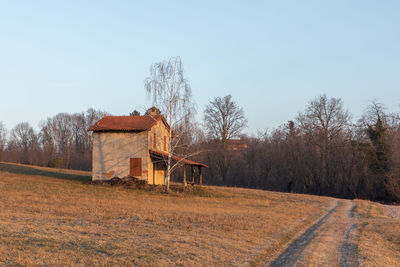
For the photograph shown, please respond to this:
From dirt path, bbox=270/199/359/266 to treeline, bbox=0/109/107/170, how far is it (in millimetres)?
61244

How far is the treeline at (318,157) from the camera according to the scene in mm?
40281

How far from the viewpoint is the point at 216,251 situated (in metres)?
9.01

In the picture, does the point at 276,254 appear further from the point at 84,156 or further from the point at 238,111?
the point at 84,156

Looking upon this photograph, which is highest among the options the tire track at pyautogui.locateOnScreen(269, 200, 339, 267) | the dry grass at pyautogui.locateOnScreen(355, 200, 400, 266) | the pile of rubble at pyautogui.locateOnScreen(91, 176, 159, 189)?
the pile of rubble at pyautogui.locateOnScreen(91, 176, 159, 189)

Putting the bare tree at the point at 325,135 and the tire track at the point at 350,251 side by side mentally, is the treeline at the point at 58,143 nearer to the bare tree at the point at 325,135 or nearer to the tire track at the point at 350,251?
the bare tree at the point at 325,135

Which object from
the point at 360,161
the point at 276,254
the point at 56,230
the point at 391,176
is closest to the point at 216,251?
the point at 276,254

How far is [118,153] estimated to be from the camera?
1159 inches

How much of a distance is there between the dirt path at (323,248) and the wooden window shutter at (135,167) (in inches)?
676

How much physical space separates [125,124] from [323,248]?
23.2 m

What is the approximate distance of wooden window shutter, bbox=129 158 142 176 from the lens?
29.1 meters

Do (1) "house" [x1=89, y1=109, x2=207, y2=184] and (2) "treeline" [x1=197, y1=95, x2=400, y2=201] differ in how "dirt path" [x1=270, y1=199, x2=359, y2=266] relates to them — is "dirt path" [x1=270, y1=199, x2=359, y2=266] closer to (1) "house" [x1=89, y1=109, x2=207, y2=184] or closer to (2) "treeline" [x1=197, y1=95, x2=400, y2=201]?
(1) "house" [x1=89, y1=109, x2=207, y2=184]

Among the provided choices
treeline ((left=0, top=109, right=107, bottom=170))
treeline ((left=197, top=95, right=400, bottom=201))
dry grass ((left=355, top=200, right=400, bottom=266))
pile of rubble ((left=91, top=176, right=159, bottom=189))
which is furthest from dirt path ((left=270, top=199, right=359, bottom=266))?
treeline ((left=0, top=109, right=107, bottom=170))

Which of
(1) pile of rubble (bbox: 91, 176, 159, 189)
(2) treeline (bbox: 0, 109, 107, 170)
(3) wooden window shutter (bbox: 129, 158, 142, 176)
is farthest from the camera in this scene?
(2) treeline (bbox: 0, 109, 107, 170)

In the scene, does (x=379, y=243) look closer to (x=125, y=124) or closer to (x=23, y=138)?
(x=125, y=124)
